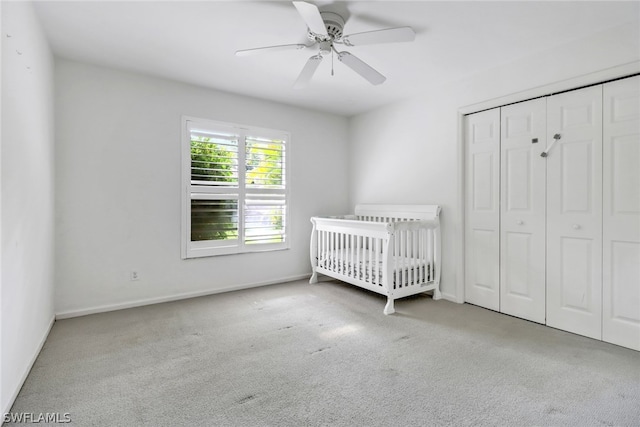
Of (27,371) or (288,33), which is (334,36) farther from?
(27,371)

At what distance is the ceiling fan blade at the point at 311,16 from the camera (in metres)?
1.67

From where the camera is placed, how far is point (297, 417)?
152cm

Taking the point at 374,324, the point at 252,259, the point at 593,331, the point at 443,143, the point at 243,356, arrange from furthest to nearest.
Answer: the point at 252,259 → the point at 443,143 → the point at 374,324 → the point at 593,331 → the point at 243,356

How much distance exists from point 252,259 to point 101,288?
1.56m

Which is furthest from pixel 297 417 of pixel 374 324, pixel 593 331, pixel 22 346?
pixel 593 331

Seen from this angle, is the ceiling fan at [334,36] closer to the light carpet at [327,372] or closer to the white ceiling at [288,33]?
the white ceiling at [288,33]

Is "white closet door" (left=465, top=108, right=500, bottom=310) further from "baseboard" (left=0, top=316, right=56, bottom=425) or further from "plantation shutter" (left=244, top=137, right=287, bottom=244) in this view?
"baseboard" (left=0, top=316, right=56, bottom=425)

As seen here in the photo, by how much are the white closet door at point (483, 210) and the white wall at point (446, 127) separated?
10 centimetres

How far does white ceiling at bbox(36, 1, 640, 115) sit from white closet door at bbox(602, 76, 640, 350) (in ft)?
1.87

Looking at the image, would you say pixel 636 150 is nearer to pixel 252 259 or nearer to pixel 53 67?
pixel 252 259

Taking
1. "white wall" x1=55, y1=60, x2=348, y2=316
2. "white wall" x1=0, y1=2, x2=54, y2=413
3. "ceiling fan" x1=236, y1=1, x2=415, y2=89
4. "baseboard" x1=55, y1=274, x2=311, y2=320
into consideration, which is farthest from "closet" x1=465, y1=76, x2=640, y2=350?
"white wall" x1=0, y1=2, x2=54, y2=413

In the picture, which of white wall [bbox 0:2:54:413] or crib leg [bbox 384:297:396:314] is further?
crib leg [bbox 384:297:396:314]

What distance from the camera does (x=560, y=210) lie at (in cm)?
258

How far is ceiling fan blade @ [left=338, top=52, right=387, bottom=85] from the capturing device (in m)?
2.27
